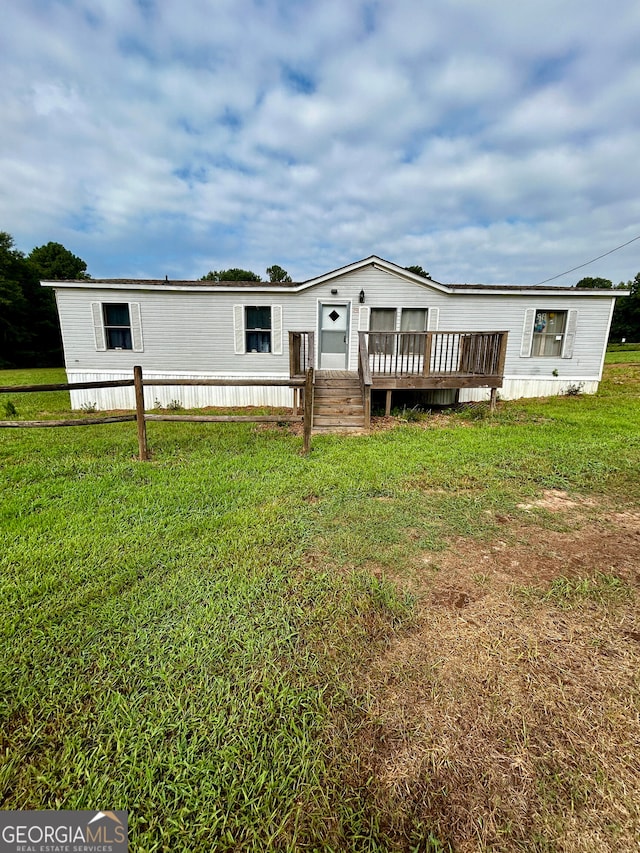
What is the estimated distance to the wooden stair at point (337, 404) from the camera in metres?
7.95

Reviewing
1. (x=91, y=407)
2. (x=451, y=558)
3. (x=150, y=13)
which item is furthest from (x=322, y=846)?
(x=150, y=13)

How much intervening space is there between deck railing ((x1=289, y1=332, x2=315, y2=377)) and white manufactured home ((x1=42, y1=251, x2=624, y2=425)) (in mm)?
291

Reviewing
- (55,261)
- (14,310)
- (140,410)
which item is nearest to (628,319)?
(140,410)

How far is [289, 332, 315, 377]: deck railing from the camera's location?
29.0ft

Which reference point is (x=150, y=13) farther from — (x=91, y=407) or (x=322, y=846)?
(x=322, y=846)

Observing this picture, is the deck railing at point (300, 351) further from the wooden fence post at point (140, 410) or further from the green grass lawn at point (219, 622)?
the wooden fence post at point (140, 410)

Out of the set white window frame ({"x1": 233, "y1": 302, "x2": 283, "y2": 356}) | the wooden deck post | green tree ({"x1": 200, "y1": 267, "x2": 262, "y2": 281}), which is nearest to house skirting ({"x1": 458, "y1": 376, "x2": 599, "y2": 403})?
white window frame ({"x1": 233, "y1": 302, "x2": 283, "y2": 356})

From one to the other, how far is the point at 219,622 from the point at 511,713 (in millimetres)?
1657

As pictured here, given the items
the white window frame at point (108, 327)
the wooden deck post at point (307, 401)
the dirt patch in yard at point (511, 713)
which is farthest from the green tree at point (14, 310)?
the dirt patch in yard at point (511, 713)

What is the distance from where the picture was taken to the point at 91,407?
10.5 metres

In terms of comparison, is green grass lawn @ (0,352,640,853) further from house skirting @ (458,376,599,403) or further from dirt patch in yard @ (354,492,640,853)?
house skirting @ (458,376,599,403)

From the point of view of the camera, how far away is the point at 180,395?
435 inches

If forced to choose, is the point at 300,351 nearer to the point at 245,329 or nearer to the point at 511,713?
the point at 245,329

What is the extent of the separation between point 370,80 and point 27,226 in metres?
38.4
